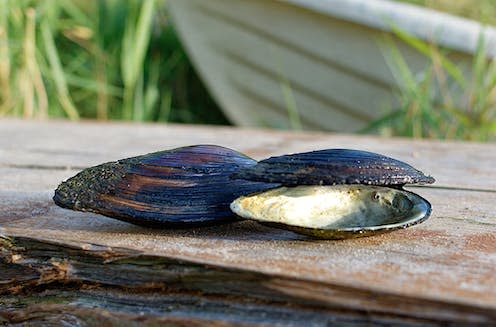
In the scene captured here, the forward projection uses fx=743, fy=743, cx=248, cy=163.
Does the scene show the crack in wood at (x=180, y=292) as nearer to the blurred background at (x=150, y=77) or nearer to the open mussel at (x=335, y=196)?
the open mussel at (x=335, y=196)

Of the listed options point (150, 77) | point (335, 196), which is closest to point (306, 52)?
point (150, 77)

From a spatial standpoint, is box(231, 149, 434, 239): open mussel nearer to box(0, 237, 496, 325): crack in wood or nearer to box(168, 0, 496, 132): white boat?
box(0, 237, 496, 325): crack in wood

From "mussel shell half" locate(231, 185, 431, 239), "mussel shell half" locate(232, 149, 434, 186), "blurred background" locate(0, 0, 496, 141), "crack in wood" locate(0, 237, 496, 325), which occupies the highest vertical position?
"blurred background" locate(0, 0, 496, 141)

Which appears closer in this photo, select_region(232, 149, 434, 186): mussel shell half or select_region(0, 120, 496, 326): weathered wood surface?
select_region(0, 120, 496, 326): weathered wood surface

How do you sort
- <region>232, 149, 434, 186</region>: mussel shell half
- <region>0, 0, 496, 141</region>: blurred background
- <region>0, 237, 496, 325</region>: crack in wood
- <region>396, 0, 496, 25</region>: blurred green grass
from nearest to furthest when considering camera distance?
<region>0, 237, 496, 325</region>: crack in wood
<region>232, 149, 434, 186</region>: mussel shell half
<region>0, 0, 496, 141</region>: blurred background
<region>396, 0, 496, 25</region>: blurred green grass

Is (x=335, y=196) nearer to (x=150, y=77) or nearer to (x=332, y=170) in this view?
(x=332, y=170)

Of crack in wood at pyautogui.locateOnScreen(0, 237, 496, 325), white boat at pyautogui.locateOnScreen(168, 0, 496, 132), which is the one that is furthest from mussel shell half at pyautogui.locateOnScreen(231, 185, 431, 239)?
white boat at pyautogui.locateOnScreen(168, 0, 496, 132)

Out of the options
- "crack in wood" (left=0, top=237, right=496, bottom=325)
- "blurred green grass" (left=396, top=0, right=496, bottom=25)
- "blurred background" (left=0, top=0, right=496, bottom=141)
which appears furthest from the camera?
"blurred green grass" (left=396, top=0, right=496, bottom=25)
